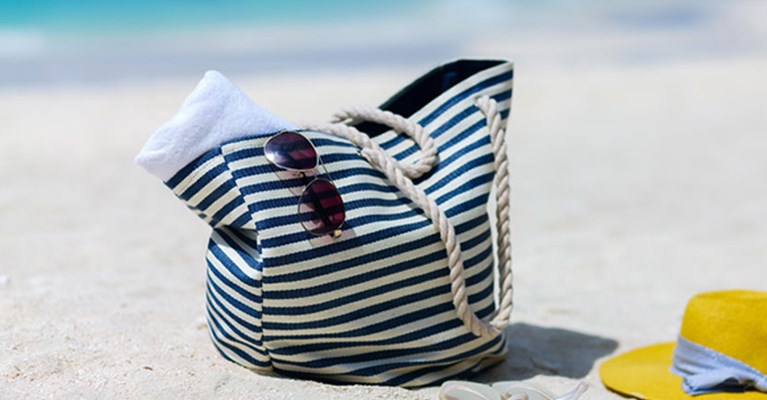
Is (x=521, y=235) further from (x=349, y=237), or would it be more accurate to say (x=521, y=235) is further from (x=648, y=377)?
(x=349, y=237)

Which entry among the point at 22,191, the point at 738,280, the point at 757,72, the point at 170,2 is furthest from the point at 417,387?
the point at 170,2

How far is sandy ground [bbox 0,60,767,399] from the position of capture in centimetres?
230

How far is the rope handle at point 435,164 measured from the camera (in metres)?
2.22

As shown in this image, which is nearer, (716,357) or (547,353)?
(716,357)

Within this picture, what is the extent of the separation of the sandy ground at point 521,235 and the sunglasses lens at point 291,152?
533mm

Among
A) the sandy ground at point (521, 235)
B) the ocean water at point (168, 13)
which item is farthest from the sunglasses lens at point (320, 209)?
the ocean water at point (168, 13)

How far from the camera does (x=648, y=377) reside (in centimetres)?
242

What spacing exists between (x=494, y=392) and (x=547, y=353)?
67 cm

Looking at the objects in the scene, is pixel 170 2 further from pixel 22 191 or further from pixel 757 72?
pixel 22 191

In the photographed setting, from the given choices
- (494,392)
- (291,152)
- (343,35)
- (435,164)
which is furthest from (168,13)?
(494,392)

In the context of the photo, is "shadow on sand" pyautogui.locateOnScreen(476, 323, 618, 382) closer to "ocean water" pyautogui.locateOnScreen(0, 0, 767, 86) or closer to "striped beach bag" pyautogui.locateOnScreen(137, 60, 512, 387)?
"striped beach bag" pyautogui.locateOnScreen(137, 60, 512, 387)

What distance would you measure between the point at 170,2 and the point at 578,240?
17434 millimetres

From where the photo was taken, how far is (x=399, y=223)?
2.20 meters

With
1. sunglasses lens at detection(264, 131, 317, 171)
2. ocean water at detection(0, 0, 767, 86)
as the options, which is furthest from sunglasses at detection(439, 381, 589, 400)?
ocean water at detection(0, 0, 767, 86)
